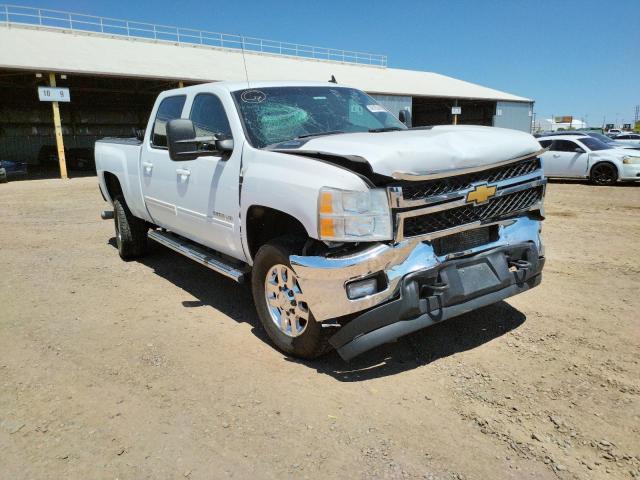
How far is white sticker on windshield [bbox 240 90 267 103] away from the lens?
421 centimetres

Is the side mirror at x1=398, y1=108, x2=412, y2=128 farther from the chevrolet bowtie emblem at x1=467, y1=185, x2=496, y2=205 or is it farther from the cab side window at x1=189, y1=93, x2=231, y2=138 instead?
the chevrolet bowtie emblem at x1=467, y1=185, x2=496, y2=205

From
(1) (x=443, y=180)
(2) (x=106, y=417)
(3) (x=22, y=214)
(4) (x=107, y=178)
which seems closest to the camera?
(2) (x=106, y=417)

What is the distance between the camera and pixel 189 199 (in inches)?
180

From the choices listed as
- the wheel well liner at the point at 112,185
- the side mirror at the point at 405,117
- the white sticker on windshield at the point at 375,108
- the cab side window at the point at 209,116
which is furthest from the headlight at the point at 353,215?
the wheel well liner at the point at 112,185

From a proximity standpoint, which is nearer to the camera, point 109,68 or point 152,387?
point 152,387

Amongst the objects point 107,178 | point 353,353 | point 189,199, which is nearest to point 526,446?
point 353,353

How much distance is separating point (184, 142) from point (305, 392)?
205 cm

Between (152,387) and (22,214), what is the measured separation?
9553 mm

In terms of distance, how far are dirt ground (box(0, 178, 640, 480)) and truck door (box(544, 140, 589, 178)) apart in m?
10.1

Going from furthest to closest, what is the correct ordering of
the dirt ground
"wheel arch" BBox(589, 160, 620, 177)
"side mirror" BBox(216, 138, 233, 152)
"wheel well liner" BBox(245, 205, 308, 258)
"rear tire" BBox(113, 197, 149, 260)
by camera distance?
"wheel arch" BBox(589, 160, 620, 177)
"rear tire" BBox(113, 197, 149, 260)
"side mirror" BBox(216, 138, 233, 152)
"wheel well liner" BBox(245, 205, 308, 258)
the dirt ground

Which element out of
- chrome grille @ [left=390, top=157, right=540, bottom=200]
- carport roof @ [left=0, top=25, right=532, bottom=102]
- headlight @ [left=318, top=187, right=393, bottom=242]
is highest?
carport roof @ [left=0, top=25, right=532, bottom=102]

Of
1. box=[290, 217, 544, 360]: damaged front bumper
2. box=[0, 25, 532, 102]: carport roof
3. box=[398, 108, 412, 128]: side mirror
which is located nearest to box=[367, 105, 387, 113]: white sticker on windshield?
box=[398, 108, 412, 128]: side mirror

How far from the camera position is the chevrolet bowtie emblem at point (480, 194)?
3254 mm

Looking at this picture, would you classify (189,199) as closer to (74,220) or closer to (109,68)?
(74,220)
